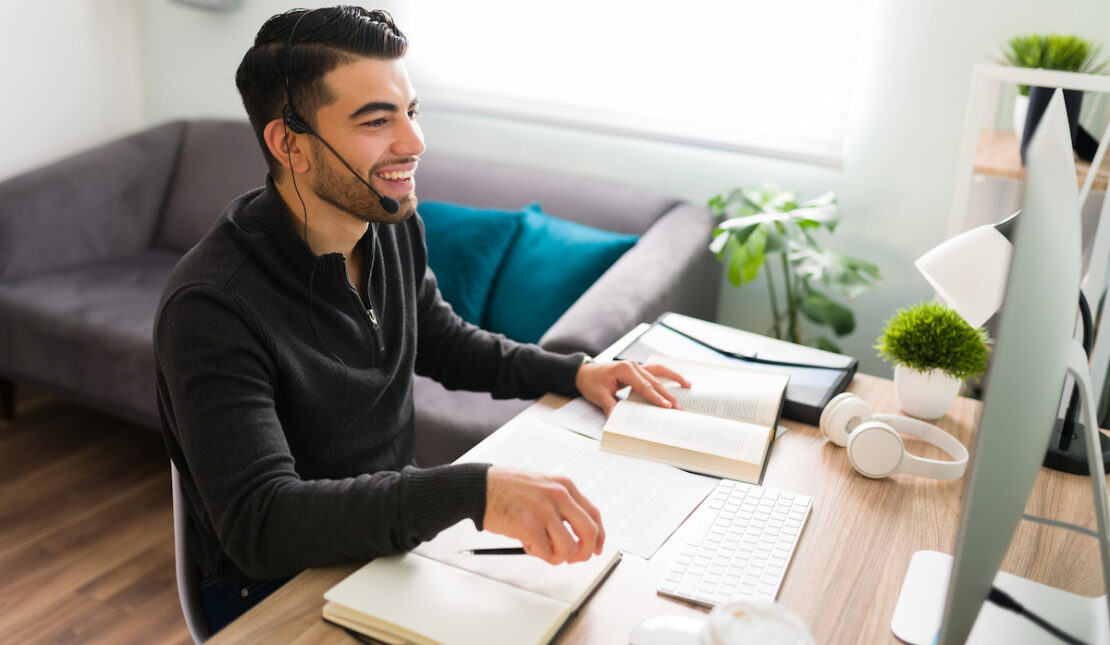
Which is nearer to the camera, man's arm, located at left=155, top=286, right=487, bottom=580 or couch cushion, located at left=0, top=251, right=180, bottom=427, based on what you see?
man's arm, located at left=155, top=286, right=487, bottom=580

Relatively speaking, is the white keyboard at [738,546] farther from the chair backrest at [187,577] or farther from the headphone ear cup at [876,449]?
the chair backrest at [187,577]

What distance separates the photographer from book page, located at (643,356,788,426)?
136 cm

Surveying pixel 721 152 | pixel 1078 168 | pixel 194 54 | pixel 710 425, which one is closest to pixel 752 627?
pixel 710 425

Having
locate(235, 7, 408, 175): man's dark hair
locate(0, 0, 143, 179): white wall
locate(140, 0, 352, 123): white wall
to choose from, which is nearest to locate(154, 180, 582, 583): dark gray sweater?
locate(235, 7, 408, 175): man's dark hair

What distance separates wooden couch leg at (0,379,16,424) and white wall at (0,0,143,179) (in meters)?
0.77

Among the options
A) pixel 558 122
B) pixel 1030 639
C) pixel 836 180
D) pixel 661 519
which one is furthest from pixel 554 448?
pixel 558 122

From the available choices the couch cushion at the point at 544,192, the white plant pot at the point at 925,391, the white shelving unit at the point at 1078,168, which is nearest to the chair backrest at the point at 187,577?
the white plant pot at the point at 925,391

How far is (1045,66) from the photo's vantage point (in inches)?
67.2

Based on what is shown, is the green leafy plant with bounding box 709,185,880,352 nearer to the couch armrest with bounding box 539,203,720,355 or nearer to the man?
the couch armrest with bounding box 539,203,720,355

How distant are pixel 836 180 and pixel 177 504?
1859mm

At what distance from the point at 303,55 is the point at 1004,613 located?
1081 mm

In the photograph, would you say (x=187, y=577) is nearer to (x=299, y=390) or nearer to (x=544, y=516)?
(x=299, y=390)

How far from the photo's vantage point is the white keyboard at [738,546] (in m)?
1.00

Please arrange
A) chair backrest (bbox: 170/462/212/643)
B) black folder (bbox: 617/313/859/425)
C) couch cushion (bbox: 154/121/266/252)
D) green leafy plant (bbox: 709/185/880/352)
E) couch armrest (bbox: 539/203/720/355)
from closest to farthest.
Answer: chair backrest (bbox: 170/462/212/643) < black folder (bbox: 617/313/859/425) < couch armrest (bbox: 539/203/720/355) < green leafy plant (bbox: 709/185/880/352) < couch cushion (bbox: 154/121/266/252)
